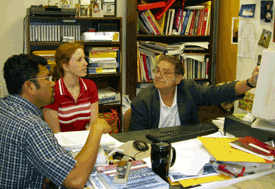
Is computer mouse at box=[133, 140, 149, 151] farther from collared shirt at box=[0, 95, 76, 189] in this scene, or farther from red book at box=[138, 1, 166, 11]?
red book at box=[138, 1, 166, 11]

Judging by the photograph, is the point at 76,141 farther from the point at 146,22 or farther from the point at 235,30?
the point at 235,30

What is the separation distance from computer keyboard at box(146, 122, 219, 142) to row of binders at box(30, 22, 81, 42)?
172 centimetres

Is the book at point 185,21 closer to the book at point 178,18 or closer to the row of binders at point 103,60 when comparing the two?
the book at point 178,18

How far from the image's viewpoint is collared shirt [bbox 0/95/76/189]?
3.29ft

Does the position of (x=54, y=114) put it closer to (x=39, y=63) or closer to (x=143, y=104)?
(x=143, y=104)

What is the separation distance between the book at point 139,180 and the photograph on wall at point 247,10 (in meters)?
1.92

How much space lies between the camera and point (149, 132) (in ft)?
5.51

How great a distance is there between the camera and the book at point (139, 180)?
92cm

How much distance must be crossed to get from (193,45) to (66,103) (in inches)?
70.9

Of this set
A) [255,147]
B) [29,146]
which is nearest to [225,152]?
[255,147]

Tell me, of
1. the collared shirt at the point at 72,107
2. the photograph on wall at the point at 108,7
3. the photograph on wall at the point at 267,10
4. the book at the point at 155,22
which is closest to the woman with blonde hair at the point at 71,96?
the collared shirt at the point at 72,107

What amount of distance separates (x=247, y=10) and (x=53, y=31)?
6.30ft

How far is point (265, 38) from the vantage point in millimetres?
2238

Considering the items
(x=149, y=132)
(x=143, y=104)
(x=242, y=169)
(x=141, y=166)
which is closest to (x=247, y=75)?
(x=143, y=104)
